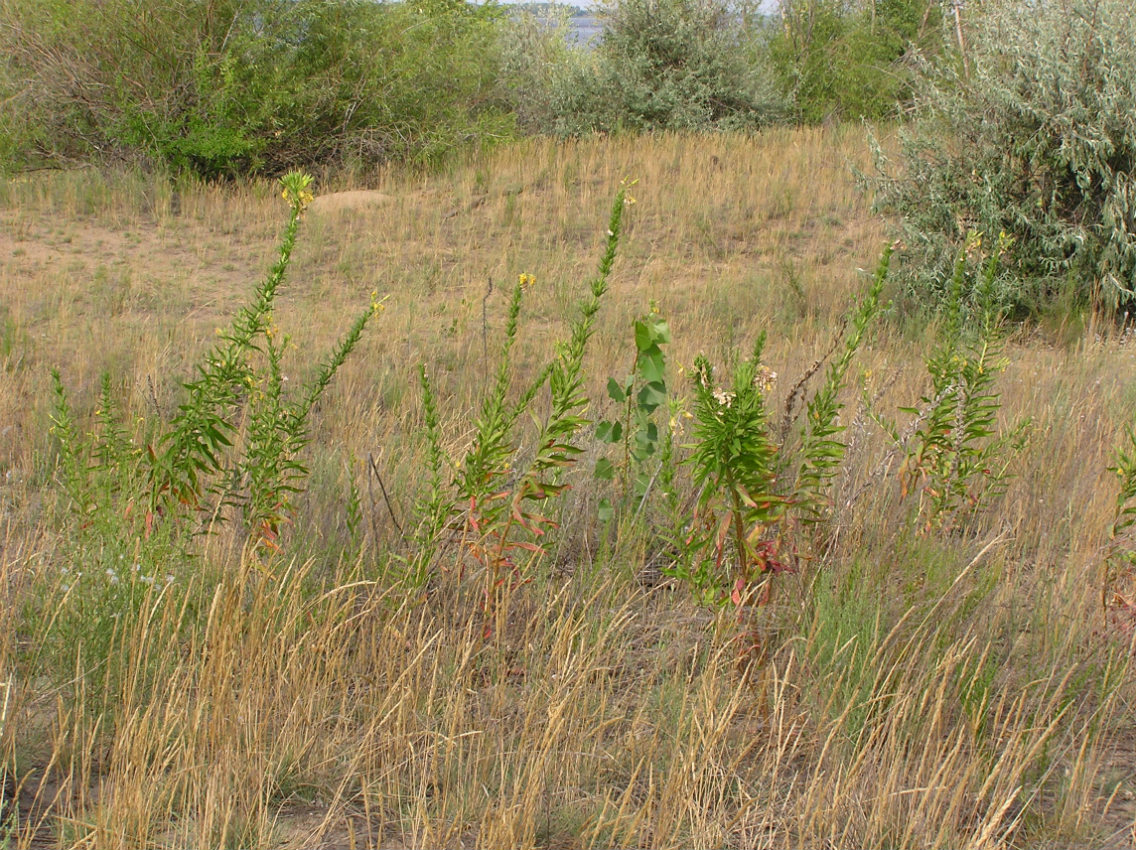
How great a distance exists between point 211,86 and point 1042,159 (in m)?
7.86

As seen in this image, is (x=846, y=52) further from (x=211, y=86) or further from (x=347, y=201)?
(x=211, y=86)

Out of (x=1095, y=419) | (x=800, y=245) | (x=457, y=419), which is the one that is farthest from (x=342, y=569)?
(x=800, y=245)

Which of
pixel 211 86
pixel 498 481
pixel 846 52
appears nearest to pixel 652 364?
pixel 498 481

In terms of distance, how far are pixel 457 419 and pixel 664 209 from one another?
5.70 meters

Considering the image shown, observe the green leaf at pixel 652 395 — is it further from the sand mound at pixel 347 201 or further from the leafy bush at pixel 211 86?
the leafy bush at pixel 211 86

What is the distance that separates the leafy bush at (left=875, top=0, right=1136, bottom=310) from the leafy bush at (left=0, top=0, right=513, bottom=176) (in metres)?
5.39

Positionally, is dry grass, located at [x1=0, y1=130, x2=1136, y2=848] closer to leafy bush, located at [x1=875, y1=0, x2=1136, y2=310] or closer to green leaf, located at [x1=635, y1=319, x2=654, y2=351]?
green leaf, located at [x1=635, y1=319, x2=654, y2=351]

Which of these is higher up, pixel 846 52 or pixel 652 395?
pixel 846 52

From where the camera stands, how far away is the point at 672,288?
28.5ft

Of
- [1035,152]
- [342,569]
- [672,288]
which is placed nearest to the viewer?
[342,569]

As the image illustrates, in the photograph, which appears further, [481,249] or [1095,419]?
[481,249]

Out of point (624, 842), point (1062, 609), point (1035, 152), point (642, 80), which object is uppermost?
point (642, 80)

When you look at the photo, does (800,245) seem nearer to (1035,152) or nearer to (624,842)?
(1035,152)

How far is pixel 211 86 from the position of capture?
430 inches
